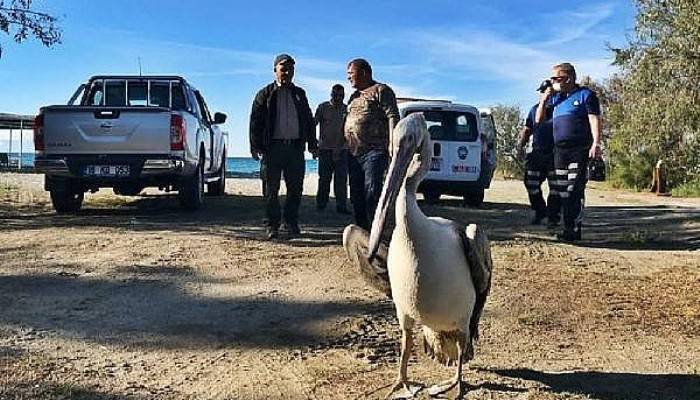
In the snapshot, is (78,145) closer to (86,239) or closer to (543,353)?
(86,239)

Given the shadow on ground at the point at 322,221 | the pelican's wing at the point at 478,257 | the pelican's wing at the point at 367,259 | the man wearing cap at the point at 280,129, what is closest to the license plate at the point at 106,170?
the shadow on ground at the point at 322,221

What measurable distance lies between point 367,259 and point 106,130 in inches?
276

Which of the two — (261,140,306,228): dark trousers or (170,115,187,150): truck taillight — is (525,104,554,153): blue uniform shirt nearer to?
(261,140,306,228): dark trousers

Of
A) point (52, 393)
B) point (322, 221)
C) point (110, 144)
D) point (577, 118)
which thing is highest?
point (577, 118)

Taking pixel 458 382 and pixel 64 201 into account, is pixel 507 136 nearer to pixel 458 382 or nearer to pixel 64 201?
pixel 64 201

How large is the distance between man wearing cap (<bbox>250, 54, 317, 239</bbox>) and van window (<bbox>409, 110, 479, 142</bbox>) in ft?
20.9

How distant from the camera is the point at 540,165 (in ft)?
33.6

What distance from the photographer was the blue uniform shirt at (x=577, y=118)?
26.9 feet

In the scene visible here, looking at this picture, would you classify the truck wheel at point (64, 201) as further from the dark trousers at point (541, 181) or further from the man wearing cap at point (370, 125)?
the dark trousers at point (541, 181)

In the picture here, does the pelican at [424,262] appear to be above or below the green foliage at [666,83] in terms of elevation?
below

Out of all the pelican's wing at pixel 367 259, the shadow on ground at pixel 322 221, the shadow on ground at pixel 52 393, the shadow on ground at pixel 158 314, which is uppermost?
the pelican's wing at pixel 367 259

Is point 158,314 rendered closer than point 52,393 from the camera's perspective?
No

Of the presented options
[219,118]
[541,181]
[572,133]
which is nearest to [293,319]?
[572,133]

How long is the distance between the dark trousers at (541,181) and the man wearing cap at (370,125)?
3.30 m
